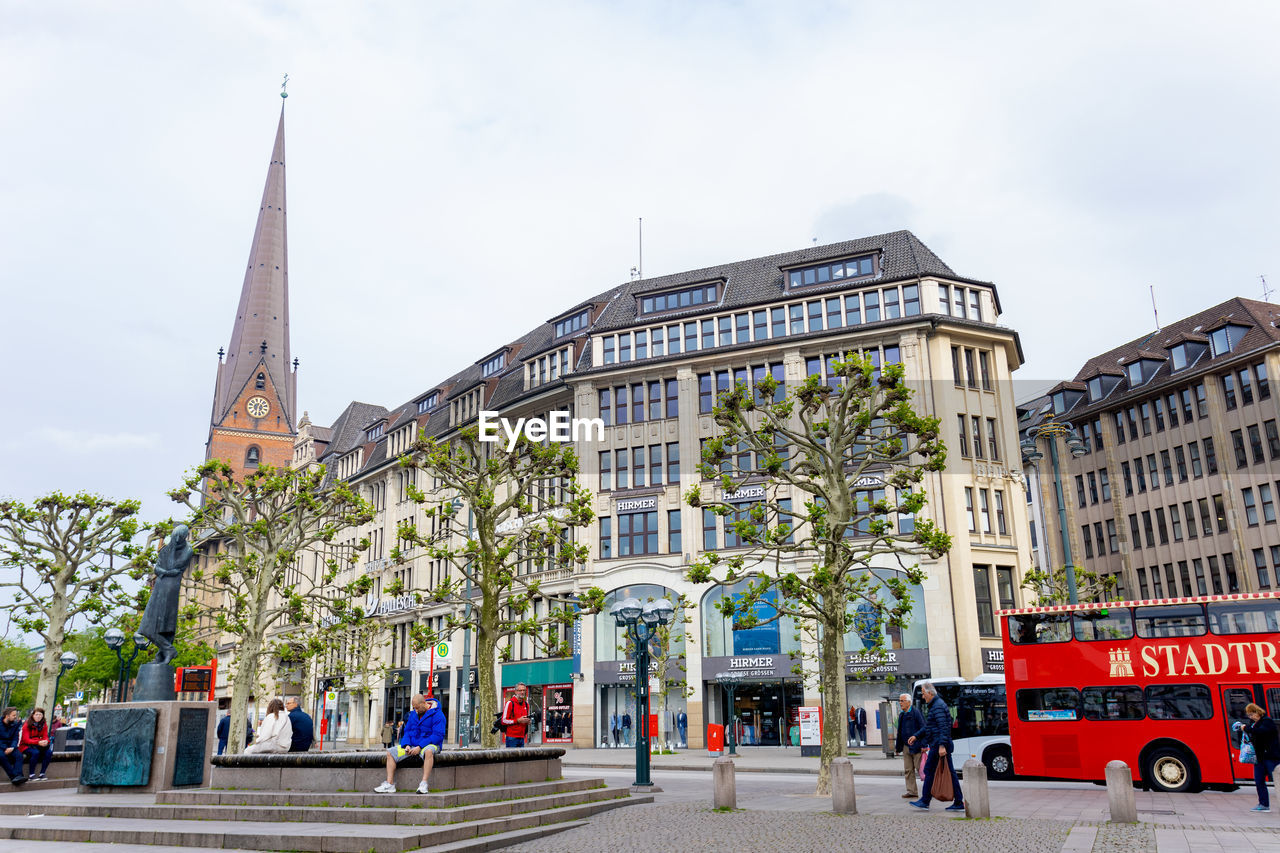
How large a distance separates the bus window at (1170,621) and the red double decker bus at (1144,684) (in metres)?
0.02

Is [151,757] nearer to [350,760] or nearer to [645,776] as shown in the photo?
[350,760]

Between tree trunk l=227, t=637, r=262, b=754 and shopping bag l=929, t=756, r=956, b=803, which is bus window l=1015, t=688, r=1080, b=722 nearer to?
shopping bag l=929, t=756, r=956, b=803

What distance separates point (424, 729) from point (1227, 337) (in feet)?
185

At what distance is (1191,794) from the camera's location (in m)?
19.6

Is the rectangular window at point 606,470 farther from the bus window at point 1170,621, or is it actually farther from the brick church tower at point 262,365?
the brick church tower at point 262,365

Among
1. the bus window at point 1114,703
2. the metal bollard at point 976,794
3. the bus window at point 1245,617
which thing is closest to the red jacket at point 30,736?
the metal bollard at point 976,794

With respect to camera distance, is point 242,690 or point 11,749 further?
point 242,690

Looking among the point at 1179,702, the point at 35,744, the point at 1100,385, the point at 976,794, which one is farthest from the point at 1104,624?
the point at 1100,385

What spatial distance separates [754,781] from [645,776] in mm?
5629

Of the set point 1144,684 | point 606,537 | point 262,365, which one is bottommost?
point 1144,684

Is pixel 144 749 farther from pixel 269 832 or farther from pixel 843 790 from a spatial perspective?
pixel 843 790

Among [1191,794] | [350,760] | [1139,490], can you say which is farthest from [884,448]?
[1139,490]

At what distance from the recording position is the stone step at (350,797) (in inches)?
527

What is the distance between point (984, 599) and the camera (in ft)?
143
